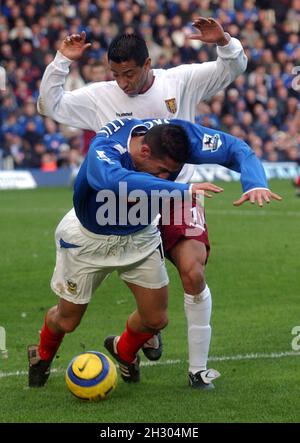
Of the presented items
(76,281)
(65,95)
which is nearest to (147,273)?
(76,281)

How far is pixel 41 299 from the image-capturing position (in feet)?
35.1

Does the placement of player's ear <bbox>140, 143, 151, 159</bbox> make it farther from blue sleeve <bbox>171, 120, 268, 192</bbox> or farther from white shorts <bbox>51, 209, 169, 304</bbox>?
white shorts <bbox>51, 209, 169, 304</bbox>

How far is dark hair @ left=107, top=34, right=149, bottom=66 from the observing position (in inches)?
287

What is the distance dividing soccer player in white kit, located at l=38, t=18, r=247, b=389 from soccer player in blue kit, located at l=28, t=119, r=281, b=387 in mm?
321

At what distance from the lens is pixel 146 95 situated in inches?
308

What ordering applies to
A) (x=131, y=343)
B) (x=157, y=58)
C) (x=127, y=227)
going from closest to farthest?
1. (x=127, y=227)
2. (x=131, y=343)
3. (x=157, y=58)

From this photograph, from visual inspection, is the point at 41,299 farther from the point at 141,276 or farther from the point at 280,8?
the point at 280,8

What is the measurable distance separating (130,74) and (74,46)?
705 millimetres

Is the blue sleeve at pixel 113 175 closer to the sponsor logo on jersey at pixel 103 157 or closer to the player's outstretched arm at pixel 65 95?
the sponsor logo on jersey at pixel 103 157

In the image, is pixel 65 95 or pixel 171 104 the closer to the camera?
pixel 171 104

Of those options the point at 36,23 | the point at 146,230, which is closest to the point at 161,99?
the point at 146,230

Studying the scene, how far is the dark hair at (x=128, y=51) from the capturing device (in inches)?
287

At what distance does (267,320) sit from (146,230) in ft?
8.81

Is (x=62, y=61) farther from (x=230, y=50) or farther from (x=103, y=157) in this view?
(x=103, y=157)
